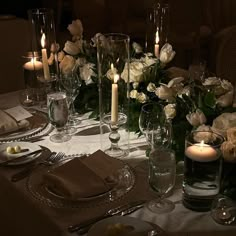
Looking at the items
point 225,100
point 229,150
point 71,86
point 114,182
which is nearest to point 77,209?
point 114,182

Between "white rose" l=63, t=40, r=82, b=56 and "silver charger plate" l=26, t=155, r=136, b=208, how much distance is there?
563 millimetres

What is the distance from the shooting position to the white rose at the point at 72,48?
1.69 m

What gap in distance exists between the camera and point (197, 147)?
1.08m

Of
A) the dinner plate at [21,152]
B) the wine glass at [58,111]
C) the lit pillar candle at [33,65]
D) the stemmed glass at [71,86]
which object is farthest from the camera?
the lit pillar candle at [33,65]

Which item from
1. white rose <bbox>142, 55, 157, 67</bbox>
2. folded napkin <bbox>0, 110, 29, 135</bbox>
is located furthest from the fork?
white rose <bbox>142, 55, 157, 67</bbox>

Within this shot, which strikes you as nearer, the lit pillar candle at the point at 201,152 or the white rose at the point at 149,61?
the lit pillar candle at the point at 201,152

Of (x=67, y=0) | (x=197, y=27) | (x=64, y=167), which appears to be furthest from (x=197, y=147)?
(x=67, y=0)

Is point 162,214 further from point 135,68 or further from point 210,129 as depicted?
point 135,68

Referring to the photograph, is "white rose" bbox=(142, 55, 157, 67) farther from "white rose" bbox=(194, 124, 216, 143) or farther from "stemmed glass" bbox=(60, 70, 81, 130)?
"white rose" bbox=(194, 124, 216, 143)

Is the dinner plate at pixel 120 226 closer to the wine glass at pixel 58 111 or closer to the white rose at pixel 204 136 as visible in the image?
the white rose at pixel 204 136

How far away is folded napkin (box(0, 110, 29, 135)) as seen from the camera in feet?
4.93

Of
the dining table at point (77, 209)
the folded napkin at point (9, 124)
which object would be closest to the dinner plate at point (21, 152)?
the dining table at point (77, 209)

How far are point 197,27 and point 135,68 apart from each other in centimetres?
280

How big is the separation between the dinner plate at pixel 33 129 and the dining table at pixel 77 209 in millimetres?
72
